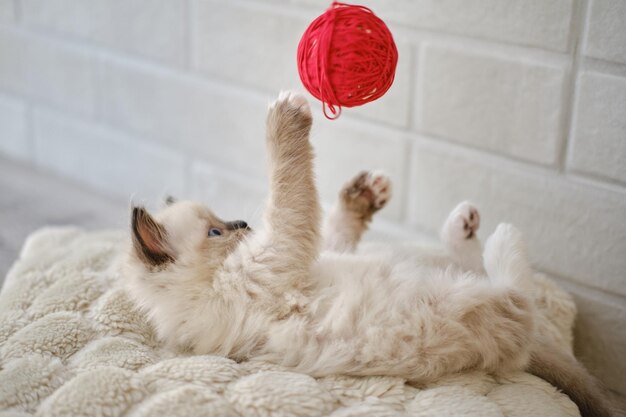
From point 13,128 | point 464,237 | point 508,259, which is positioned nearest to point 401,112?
point 464,237

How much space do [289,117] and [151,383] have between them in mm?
494

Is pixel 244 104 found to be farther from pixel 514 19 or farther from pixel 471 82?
pixel 514 19

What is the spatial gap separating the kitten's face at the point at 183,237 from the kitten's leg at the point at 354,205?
26 cm

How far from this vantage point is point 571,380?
1322 mm

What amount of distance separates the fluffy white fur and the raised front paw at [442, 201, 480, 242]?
0.15 m

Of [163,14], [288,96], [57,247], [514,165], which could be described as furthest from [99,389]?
[163,14]

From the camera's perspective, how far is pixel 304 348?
4.02 ft

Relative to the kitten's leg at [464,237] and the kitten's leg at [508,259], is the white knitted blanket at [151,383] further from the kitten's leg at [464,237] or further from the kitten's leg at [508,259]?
the kitten's leg at [464,237]

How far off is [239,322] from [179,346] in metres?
0.14

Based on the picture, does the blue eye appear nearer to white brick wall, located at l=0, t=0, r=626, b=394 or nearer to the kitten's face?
the kitten's face

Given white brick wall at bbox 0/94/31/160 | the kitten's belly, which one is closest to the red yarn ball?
the kitten's belly

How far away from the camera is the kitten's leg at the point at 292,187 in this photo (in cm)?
126

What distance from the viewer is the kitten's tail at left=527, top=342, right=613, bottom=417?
1.31m

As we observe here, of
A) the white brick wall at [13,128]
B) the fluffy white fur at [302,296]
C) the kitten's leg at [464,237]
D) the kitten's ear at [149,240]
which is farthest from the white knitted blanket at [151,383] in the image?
the white brick wall at [13,128]
